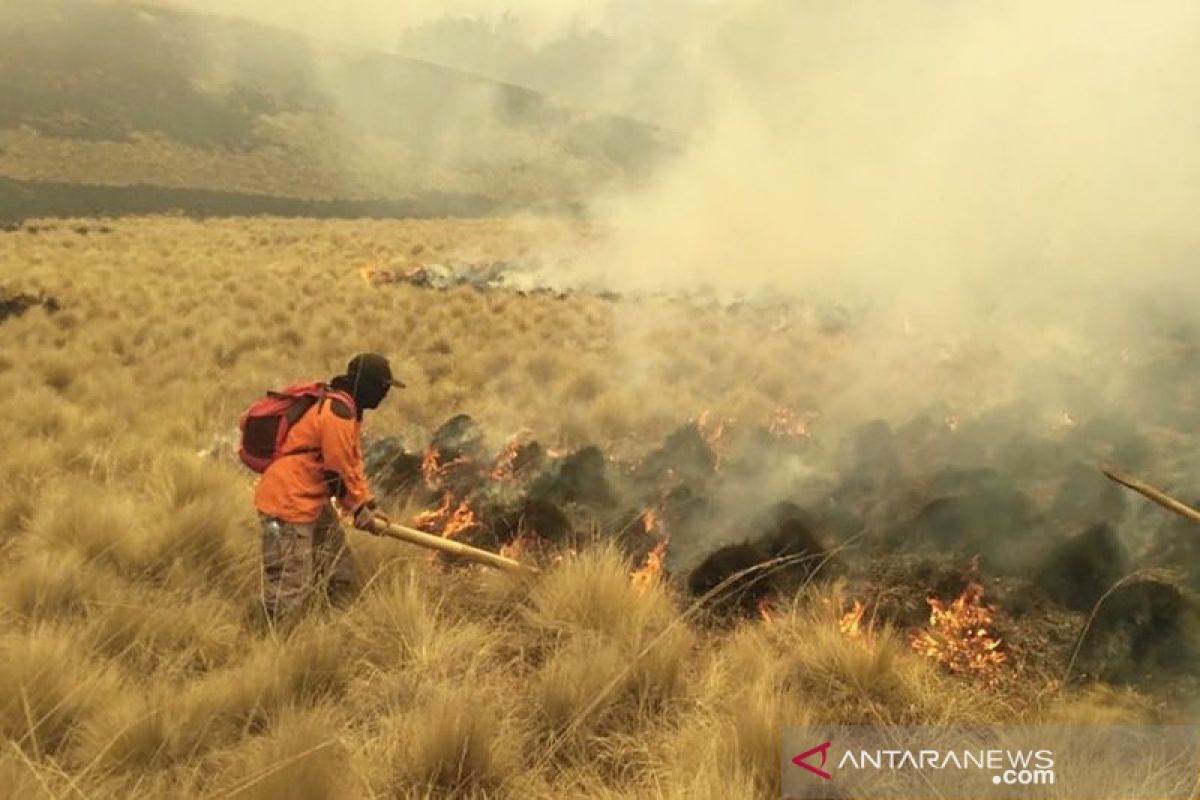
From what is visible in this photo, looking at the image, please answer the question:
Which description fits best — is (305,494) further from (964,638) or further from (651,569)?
(964,638)

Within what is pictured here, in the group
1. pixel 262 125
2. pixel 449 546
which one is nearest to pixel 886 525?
pixel 449 546

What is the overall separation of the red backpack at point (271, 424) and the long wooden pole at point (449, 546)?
1.51 feet

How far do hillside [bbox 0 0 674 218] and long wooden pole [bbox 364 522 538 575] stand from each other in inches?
1406

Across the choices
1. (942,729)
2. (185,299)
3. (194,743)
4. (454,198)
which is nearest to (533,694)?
(194,743)

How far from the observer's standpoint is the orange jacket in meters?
3.37

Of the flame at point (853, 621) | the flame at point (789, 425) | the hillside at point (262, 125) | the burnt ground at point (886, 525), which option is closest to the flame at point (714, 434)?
the burnt ground at point (886, 525)

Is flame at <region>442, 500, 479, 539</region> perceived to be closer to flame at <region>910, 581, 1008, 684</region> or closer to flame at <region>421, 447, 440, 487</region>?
flame at <region>421, 447, 440, 487</region>

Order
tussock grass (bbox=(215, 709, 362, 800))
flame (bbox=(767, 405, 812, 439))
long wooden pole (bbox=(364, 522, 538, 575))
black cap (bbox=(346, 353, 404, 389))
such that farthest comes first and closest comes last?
1. flame (bbox=(767, 405, 812, 439))
2. black cap (bbox=(346, 353, 404, 389))
3. long wooden pole (bbox=(364, 522, 538, 575))
4. tussock grass (bbox=(215, 709, 362, 800))

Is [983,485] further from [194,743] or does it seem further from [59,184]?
[59,184]

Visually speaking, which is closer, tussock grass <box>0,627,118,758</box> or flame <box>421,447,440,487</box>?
tussock grass <box>0,627,118,758</box>

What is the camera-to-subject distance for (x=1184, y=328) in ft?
15.2

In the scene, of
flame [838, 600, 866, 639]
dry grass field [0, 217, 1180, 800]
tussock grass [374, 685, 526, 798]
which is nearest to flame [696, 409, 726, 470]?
dry grass field [0, 217, 1180, 800]

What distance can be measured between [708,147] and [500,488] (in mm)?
14725

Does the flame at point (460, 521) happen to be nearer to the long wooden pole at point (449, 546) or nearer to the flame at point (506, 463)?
the flame at point (506, 463)
